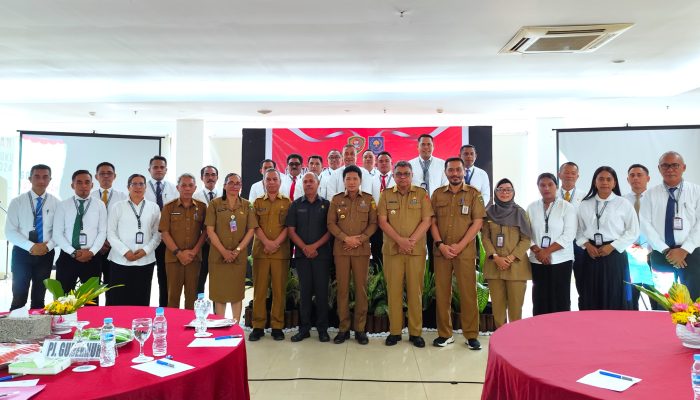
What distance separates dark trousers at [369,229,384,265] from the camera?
5555mm

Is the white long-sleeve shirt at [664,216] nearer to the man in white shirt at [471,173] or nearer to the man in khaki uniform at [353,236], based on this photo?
the man in white shirt at [471,173]

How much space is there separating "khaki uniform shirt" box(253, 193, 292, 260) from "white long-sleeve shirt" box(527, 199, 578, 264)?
240cm

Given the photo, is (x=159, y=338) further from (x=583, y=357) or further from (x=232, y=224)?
(x=232, y=224)

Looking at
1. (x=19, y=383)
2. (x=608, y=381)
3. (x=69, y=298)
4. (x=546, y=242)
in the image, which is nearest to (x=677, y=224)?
(x=546, y=242)

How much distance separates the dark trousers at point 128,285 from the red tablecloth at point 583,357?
3.63 metres

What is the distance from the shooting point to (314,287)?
16.4 ft

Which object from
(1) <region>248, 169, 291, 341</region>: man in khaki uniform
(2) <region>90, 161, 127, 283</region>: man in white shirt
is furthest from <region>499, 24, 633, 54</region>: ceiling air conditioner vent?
(2) <region>90, 161, 127, 283</region>: man in white shirt

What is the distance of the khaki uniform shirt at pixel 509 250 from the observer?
14.8 feet

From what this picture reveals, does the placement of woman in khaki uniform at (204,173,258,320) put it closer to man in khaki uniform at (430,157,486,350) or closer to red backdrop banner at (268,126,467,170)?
man in khaki uniform at (430,157,486,350)

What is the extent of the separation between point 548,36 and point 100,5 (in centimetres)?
402

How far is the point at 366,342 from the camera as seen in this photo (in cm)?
480

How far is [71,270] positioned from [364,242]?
2.92 meters

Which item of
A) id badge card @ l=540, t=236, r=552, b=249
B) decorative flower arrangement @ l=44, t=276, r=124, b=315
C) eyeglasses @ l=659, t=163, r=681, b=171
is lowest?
decorative flower arrangement @ l=44, t=276, r=124, b=315

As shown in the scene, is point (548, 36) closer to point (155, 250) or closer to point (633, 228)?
point (633, 228)
